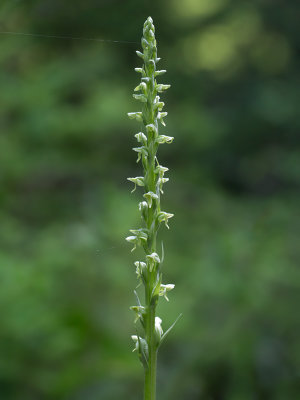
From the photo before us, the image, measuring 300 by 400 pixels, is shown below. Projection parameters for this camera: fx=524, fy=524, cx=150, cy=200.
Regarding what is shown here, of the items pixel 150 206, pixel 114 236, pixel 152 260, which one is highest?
pixel 150 206

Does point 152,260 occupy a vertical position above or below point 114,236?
above

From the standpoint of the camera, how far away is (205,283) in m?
4.88

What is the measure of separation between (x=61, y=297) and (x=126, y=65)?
6750 millimetres

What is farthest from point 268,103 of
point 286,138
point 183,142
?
point 183,142

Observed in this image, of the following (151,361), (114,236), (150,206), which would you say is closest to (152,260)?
(150,206)

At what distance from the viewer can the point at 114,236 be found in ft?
15.2

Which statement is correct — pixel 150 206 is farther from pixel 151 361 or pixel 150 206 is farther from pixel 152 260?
pixel 151 361

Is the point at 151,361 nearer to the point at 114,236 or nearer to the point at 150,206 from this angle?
the point at 150,206

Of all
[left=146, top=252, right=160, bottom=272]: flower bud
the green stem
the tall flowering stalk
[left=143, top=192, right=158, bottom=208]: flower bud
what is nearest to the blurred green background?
the tall flowering stalk

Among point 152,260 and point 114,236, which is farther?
point 114,236

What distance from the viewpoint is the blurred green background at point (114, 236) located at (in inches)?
153

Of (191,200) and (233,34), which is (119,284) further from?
(233,34)

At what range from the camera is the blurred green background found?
153 inches

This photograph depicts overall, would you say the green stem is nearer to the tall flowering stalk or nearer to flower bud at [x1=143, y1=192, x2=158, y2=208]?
the tall flowering stalk
